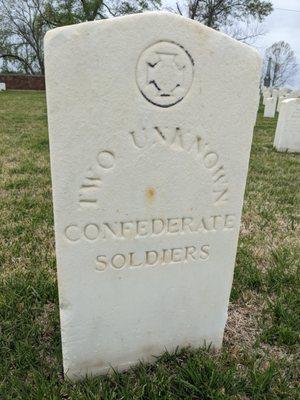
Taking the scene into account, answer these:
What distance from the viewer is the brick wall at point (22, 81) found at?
108 ft

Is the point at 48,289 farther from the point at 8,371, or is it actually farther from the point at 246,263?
the point at 246,263

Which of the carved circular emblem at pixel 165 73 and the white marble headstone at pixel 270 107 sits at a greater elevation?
the carved circular emblem at pixel 165 73

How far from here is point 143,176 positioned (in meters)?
1.74

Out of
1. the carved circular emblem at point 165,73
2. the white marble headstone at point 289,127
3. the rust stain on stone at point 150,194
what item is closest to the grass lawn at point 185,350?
the rust stain on stone at point 150,194

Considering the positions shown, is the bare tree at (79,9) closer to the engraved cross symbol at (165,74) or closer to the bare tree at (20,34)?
the bare tree at (20,34)

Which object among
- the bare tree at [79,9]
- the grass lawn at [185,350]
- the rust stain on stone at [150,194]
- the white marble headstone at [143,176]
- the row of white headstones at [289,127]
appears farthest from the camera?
the bare tree at [79,9]

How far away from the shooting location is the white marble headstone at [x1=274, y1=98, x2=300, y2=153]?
765 centimetres

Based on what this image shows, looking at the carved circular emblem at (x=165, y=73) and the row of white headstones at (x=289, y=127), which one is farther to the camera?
the row of white headstones at (x=289, y=127)

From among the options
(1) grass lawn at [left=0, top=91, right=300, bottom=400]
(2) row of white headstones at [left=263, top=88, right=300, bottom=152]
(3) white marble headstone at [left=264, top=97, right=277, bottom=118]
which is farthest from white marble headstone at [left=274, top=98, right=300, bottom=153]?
(3) white marble headstone at [left=264, top=97, right=277, bottom=118]

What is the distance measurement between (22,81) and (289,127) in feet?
97.9

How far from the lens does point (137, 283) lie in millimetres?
1939

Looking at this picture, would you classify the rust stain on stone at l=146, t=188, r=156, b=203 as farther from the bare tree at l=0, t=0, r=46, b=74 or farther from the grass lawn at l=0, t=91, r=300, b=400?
the bare tree at l=0, t=0, r=46, b=74

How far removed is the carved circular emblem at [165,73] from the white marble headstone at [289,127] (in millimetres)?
6554

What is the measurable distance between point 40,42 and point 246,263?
1664 inches
